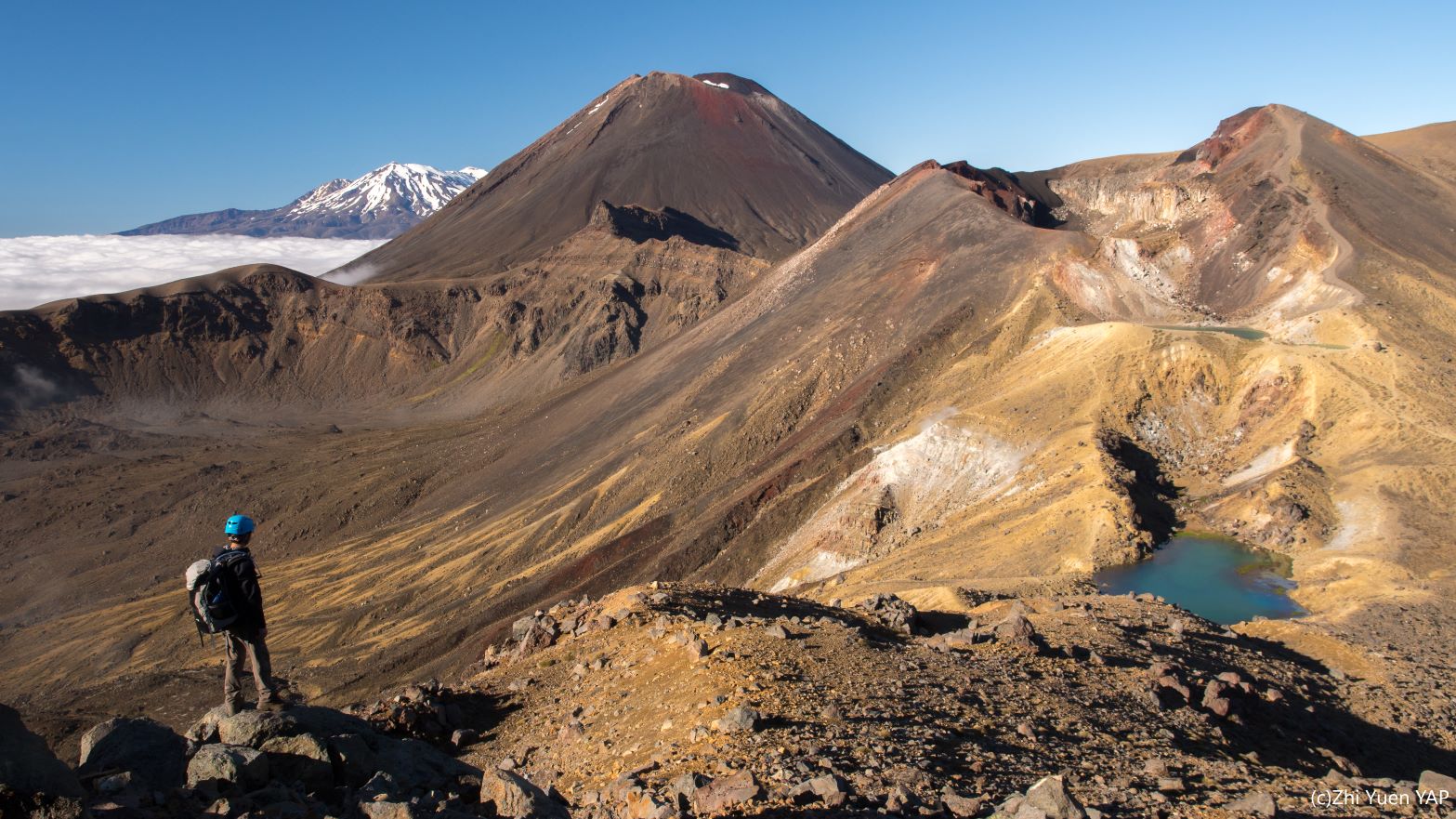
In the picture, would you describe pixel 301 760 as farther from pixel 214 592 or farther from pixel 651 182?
pixel 651 182

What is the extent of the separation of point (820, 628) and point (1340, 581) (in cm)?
→ 1973

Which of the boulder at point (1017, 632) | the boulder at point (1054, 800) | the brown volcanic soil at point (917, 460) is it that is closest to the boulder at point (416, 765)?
the boulder at point (1054, 800)

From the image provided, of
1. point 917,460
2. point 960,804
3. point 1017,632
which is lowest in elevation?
point 917,460

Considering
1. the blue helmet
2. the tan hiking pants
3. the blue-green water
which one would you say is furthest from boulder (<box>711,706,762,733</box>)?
the blue-green water

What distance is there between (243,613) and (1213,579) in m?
28.3

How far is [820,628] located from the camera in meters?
13.9

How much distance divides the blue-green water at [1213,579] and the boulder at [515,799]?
71.6ft

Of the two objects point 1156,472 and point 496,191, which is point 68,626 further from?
point 496,191

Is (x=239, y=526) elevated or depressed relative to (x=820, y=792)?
elevated

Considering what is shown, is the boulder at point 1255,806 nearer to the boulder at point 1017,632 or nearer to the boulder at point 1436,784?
the boulder at point 1436,784

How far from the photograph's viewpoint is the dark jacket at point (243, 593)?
8.70 metres

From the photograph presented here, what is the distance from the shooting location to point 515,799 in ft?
24.9

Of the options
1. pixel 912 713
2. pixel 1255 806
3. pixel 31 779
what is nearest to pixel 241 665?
pixel 31 779

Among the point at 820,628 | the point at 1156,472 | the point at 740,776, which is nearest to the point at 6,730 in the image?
the point at 740,776
